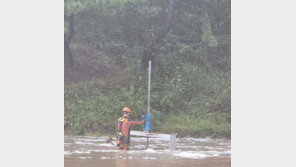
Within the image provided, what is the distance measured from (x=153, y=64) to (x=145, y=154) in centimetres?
1374

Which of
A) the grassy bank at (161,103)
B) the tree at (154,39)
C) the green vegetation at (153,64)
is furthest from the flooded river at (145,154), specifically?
the tree at (154,39)

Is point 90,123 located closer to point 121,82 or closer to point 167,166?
point 121,82

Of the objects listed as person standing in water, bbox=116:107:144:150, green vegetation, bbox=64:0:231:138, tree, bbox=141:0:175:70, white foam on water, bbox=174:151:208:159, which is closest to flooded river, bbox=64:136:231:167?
white foam on water, bbox=174:151:208:159

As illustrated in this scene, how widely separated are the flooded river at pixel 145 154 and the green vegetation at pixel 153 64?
127 inches

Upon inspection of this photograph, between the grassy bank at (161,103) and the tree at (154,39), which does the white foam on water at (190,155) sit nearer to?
the grassy bank at (161,103)

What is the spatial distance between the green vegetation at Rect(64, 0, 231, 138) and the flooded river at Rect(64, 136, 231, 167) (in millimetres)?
3230

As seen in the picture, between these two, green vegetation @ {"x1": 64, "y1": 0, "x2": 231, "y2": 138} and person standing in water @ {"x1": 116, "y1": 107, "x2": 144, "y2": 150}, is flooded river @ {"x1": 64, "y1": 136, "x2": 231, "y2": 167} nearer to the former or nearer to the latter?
person standing in water @ {"x1": 116, "y1": 107, "x2": 144, "y2": 150}

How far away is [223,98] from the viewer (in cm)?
2788

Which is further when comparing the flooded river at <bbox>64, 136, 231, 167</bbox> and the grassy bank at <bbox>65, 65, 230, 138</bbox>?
the grassy bank at <bbox>65, 65, 230, 138</bbox>

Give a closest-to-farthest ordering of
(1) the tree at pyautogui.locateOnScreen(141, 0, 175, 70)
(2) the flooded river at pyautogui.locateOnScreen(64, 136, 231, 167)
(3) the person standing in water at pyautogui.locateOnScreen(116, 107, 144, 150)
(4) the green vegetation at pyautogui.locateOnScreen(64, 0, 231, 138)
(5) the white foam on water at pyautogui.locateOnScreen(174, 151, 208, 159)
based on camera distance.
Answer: (2) the flooded river at pyautogui.locateOnScreen(64, 136, 231, 167) < (5) the white foam on water at pyautogui.locateOnScreen(174, 151, 208, 159) < (3) the person standing in water at pyautogui.locateOnScreen(116, 107, 144, 150) < (4) the green vegetation at pyautogui.locateOnScreen(64, 0, 231, 138) < (1) the tree at pyautogui.locateOnScreen(141, 0, 175, 70)

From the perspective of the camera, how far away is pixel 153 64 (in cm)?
2958

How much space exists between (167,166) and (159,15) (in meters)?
20.0

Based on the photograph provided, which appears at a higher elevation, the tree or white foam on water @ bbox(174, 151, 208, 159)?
the tree

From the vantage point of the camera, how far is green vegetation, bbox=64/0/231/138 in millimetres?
Answer: 25234
